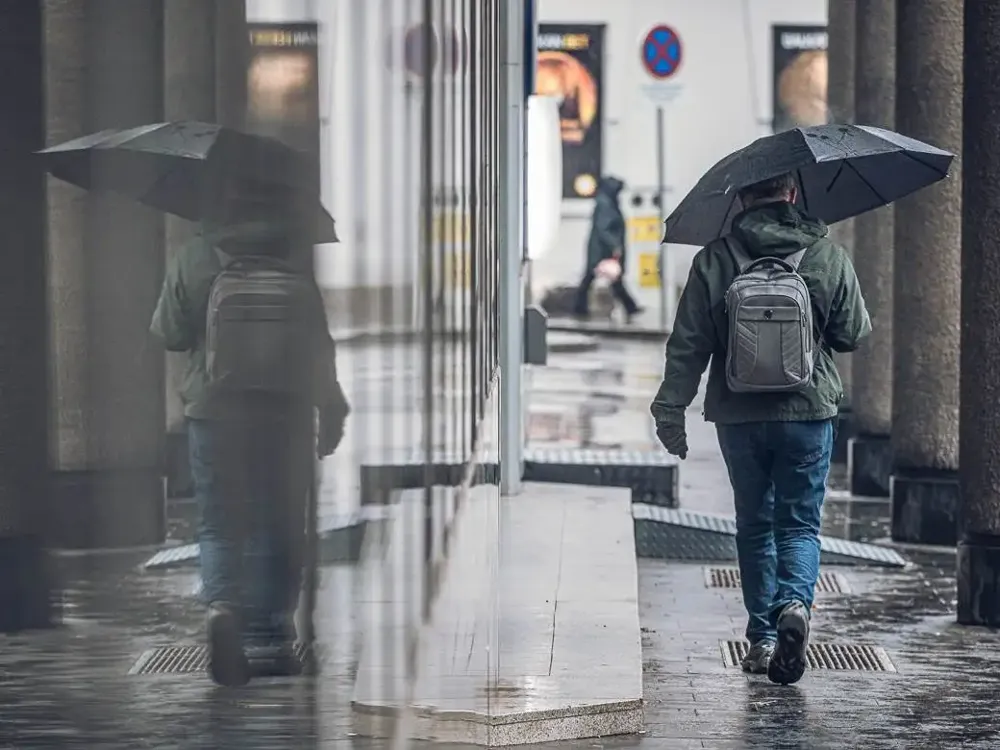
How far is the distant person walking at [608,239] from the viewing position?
87.5 feet

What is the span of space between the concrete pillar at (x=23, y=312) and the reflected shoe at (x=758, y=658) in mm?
5144

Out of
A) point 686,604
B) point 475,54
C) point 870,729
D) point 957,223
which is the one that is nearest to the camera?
point 475,54

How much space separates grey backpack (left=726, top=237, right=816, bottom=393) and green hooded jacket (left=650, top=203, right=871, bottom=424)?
114 millimetres

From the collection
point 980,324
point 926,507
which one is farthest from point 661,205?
point 980,324

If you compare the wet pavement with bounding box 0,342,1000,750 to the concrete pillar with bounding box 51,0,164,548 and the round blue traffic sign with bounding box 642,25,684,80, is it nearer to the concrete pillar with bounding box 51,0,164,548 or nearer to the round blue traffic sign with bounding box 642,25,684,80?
the concrete pillar with bounding box 51,0,164,548

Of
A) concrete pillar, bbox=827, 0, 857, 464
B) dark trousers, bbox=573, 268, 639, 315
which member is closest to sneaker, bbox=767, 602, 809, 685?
concrete pillar, bbox=827, 0, 857, 464

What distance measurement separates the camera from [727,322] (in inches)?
236

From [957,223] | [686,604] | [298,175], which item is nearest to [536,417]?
[957,223]

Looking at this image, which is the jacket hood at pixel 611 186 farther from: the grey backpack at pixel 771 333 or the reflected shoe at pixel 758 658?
the grey backpack at pixel 771 333

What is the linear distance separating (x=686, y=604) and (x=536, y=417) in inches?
323

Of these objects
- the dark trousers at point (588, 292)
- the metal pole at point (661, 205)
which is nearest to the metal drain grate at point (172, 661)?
the metal pole at point (661, 205)

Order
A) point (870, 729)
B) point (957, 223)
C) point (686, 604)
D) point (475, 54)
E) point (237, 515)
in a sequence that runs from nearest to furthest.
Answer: point (237, 515)
point (475, 54)
point (870, 729)
point (686, 604)
point (957, 223)

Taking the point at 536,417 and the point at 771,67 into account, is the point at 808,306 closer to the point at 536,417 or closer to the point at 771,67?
the point at 536,417

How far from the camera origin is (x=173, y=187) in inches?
50.9
